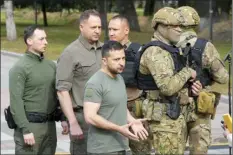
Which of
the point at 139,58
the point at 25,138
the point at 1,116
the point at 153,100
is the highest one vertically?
the point at 139,58

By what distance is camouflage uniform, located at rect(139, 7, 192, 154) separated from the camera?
5.06 m

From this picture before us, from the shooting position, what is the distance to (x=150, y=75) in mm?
5332

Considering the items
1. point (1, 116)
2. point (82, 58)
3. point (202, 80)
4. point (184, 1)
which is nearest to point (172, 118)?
point (202, 80)

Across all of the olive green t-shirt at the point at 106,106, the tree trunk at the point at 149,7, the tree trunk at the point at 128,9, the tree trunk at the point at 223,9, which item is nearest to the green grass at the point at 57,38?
the tree trunk at the point at 128,9

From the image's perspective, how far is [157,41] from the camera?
17.1ft

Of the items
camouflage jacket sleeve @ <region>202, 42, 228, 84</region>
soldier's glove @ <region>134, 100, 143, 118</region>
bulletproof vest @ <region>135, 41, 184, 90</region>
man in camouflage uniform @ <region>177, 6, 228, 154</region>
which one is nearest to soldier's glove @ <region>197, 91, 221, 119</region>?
man in camouflage uniform @ <region>177, 6, 228, 154</region>

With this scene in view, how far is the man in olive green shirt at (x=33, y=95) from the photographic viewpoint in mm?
5387

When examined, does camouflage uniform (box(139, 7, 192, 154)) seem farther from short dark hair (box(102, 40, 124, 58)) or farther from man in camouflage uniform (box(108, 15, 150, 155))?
short dark hair (box(102, 40, 124, 58))

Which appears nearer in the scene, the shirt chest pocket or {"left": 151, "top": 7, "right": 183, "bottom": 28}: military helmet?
{"left": 151, "top": 7, "right": 183, "bottom": 28}: military helmet

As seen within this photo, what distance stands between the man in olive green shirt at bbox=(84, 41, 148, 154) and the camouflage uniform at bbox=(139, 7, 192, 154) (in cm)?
46

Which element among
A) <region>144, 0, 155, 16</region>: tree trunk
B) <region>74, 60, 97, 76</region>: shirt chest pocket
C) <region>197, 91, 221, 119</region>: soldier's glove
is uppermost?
<region>74, 60, 97, 76</region>: shirt chest pocket

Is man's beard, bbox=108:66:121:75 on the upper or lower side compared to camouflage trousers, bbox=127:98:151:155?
upper

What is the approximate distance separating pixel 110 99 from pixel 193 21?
47.5 inches

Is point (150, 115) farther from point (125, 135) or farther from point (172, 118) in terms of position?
point (125, 135)
